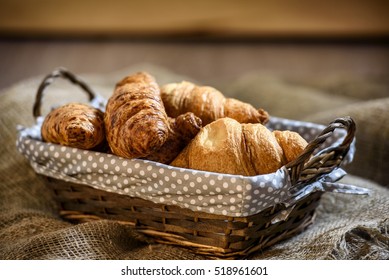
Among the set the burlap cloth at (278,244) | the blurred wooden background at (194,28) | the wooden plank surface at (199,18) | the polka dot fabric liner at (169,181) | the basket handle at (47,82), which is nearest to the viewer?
the polka dot fabric liner at (169,181)

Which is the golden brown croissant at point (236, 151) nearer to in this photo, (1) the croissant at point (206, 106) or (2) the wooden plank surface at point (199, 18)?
(1) the croissant at point (206, 106)

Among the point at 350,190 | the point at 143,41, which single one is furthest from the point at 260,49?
the point at 350,190

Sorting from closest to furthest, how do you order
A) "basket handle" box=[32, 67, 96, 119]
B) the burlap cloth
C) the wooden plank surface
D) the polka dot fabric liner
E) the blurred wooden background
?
the polka dot fabric liner < the burlap cloth < "basket handle" box=[32, 67, 96, 119] < the blurred wooden background < the wooden plank surface

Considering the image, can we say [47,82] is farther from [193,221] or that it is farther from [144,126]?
[193,221]

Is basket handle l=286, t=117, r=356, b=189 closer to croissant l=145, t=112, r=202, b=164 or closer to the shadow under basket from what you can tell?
the shadow under basket

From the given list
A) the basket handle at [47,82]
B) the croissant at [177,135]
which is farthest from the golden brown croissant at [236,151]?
the basket handle at [47,82]

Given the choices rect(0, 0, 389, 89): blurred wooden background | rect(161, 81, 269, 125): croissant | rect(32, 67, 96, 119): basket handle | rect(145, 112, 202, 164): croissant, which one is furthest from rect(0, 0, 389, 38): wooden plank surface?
rect(145, 112, 202, 164): croissant
